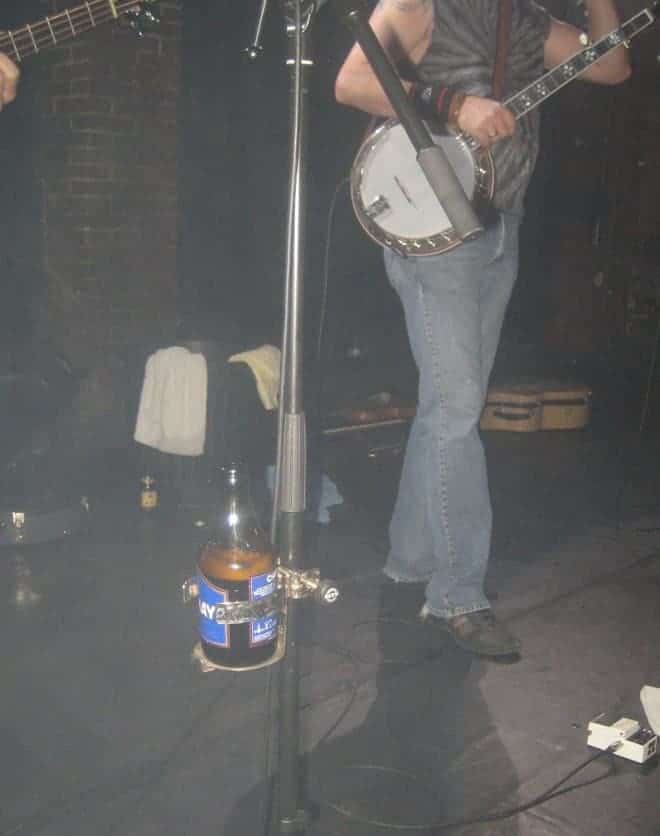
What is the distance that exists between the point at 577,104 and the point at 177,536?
15.3 ft

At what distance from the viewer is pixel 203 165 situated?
4.54 m

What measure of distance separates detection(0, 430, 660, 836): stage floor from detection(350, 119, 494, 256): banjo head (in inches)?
41.4

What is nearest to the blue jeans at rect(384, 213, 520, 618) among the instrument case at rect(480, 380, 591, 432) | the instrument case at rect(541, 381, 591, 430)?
the instrument case at rect(480, 380, 591, 432)

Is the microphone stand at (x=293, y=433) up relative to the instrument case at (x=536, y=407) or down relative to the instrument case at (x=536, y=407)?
up

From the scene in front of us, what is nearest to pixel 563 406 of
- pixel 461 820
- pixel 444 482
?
pixel 444 482

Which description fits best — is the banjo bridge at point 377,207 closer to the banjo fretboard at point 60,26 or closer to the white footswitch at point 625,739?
the banjo fretboard at point 60,26

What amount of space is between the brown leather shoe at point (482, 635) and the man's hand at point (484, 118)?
1219 millimetres

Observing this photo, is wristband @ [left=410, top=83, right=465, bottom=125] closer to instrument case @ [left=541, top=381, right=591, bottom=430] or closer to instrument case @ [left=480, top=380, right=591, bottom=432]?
instrument case @ [left=480, top=380, right=591, bottom=432]

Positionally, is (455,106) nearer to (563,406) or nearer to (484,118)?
(484,118)

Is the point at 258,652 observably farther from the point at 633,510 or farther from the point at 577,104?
the point at 577,104

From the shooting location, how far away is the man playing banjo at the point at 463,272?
238 cm

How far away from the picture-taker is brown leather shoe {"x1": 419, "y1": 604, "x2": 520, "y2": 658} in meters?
2.44

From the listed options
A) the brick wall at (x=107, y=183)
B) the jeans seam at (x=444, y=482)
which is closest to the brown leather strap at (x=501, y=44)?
the jeans seam at (x=444, y=482)

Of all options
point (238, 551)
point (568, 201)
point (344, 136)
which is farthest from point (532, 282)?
point (238, 551)
